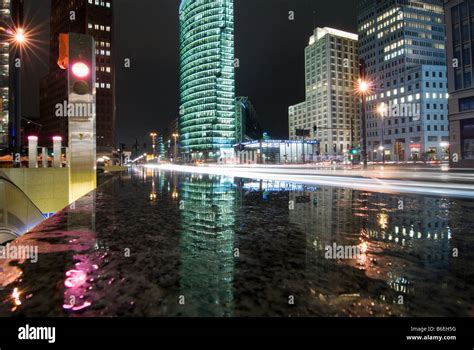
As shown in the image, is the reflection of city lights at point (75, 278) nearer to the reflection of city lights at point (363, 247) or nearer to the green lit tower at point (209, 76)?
the reflection of city lights at point (363, 247)

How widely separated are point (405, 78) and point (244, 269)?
124m

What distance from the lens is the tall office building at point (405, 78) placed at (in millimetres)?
98562

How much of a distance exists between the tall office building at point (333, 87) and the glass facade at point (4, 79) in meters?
122

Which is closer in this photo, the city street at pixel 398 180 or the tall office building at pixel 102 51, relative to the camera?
the city street at pixel 398 180

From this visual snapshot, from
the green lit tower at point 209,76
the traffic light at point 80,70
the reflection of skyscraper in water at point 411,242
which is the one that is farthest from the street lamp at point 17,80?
the green lit tower at point 209,76

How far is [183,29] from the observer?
529ft

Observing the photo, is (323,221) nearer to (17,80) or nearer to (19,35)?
(19,35)

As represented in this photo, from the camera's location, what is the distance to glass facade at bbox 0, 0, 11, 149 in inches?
1379

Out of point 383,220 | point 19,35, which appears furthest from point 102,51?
point 383,220

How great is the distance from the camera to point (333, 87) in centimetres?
14650

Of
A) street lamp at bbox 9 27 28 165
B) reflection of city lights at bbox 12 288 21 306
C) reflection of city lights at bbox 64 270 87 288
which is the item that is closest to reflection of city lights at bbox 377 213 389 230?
reflection of city lights at bbox 64 270 87 288

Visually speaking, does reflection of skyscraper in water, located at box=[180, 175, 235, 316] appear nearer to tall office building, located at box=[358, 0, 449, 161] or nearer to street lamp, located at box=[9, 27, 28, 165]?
street lamp, located at box=[9, 27, 28, 165]
